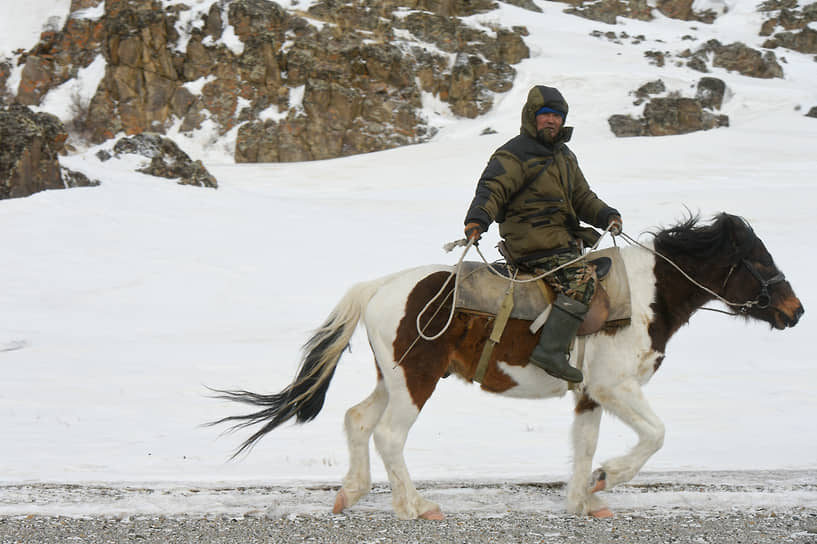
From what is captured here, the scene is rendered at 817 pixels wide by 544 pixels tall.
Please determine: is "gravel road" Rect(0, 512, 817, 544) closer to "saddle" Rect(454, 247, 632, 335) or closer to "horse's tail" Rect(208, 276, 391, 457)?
"horse's tail" Rect(208, 276, 391, 457)

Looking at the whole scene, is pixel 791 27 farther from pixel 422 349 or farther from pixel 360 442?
pixel 360 442

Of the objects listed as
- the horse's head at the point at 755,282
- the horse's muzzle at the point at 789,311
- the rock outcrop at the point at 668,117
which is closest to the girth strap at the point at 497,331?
the horse's head at the point at 755,282

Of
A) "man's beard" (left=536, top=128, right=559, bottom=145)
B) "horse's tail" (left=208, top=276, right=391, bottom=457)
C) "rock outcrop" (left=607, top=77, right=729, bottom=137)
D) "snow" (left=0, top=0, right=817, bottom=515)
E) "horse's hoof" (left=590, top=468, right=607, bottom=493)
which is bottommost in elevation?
"snow" (left=0, top=0, right=817, bottom=515)

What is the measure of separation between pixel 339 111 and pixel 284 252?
97.5ft

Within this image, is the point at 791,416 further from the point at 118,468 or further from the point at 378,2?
the point at 378,2

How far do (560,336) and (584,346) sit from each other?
0.32 meters

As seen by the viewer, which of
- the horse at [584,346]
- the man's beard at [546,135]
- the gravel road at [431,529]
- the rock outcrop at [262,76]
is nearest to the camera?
the gravel road at [431,529]

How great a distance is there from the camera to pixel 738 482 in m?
Result: 5.40

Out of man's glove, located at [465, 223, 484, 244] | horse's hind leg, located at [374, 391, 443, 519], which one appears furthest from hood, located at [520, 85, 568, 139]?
horse's hind leg, located at [374, 391, 443, 519]

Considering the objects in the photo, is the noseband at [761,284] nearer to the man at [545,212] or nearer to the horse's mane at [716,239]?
the horse's mane at [716,239]

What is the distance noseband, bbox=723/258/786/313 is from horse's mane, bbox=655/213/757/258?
0.11 meters

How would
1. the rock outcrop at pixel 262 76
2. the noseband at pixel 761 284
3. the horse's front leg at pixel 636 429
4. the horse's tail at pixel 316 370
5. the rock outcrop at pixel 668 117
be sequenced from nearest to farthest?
the horse's front leg at pixel 636 429, the noseband at pixel 761 284, the horse's tail at pixel 316 370, the rock outcrop at pixel 668 117, the rock outcrop at pixel 262 76

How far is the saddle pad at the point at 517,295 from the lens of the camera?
15.2 feet

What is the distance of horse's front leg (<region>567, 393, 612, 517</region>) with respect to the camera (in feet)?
15.1
